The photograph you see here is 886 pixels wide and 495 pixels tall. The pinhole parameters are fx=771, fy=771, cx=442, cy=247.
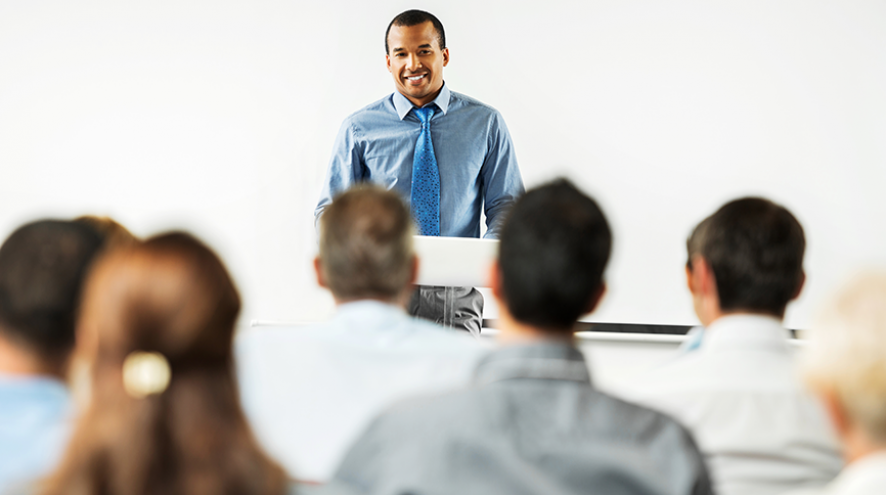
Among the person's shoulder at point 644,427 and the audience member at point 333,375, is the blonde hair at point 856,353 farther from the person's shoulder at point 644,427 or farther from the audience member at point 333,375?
the audience member at point 333,375

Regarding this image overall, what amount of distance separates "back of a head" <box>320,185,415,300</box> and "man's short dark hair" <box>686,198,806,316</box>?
54 centimetres

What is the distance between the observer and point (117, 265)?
78cm

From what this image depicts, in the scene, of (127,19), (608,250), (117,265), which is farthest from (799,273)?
(127,19)

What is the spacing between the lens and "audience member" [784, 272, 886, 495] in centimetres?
77

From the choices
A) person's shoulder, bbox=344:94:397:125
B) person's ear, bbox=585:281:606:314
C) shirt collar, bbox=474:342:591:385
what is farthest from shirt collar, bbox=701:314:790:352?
person's shoulder, bbox=344:94:397:125

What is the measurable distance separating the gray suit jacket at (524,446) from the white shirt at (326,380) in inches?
9.3

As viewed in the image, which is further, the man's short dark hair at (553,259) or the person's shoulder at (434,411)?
the man's short dark hair at (553,259)

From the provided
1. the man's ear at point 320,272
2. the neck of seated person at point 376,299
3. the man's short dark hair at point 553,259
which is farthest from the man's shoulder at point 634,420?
Answer: the man's ear at point 320,272

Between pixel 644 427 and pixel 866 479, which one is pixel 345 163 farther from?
pixel 866 479

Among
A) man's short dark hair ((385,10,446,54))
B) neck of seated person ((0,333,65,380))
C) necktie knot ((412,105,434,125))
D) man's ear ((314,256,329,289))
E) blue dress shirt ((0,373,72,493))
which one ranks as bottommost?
blue dress shirt ((0,373,72,493))

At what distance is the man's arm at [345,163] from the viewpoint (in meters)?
2.90

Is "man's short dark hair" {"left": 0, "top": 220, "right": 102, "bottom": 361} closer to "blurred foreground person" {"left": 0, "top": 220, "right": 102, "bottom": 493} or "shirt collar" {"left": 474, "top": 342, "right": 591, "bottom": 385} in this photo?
"blurred foreground person" {"left": 0, "top": 220, "right": 102, "bottom": 493}

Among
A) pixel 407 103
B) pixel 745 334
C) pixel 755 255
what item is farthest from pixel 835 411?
pixel 407 103

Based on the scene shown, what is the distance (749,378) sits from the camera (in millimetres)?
1168
